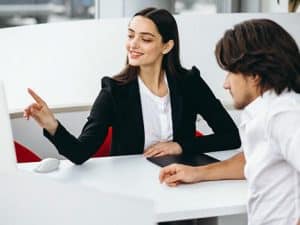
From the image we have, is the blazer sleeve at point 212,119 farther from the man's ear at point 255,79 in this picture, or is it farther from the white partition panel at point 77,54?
the white partition panel at point 77,54

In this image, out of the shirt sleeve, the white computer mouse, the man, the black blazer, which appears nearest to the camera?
the shirt sleeve

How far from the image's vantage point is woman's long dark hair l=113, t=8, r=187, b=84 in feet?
6.71

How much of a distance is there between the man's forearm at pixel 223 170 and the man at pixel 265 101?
0.72ft

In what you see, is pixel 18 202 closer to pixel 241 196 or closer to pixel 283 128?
pixel 283 128

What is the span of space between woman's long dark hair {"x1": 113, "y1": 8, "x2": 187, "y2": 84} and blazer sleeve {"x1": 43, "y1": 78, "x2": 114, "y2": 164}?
0.08 m

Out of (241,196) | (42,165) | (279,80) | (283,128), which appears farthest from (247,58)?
(42,165)

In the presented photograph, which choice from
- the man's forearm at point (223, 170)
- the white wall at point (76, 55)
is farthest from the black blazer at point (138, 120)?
the white wall at point (76, 55)

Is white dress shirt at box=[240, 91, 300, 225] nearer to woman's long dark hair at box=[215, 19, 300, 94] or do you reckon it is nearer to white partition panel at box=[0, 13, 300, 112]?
woman's long dark hair at box=[215, 19, 300, 94]

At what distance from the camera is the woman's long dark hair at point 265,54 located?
1.44 meters

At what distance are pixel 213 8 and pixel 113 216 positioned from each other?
16.1 feet

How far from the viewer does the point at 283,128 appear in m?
1.34

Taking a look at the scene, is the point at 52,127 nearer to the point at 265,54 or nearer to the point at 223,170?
the point at 223,170

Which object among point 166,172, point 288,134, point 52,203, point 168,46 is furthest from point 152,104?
point 52,203

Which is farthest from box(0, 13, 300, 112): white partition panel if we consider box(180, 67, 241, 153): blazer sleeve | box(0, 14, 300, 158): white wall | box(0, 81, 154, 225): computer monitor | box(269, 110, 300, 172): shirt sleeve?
box(0, 81, 154, 225): computer monitor
